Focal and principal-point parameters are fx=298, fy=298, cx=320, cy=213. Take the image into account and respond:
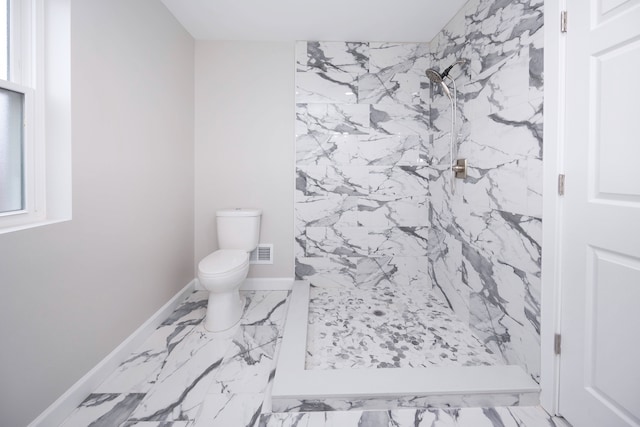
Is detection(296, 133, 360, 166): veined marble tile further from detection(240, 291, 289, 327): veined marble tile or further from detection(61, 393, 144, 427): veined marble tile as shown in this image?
detection(61, 393, 144, 427): veined marble tile

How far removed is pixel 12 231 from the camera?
3.61 feet

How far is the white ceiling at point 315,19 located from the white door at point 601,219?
127 cm

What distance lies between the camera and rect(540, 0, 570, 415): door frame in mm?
1266

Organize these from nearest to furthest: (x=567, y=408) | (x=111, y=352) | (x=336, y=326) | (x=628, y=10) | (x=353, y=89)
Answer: (x=628, y=10), (x=567, y=408), (x=111, y=352), (x=336, y=326), (x=353, y=89)

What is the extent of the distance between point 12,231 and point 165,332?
117 centimetres

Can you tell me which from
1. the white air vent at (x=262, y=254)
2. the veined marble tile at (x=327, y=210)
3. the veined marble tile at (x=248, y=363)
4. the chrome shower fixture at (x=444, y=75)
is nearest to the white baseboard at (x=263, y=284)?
the white air vent at (x=262, y=254)

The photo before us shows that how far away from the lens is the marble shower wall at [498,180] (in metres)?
1.43

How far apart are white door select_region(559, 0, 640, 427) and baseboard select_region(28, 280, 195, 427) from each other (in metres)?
2.16

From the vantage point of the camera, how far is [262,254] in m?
2.81

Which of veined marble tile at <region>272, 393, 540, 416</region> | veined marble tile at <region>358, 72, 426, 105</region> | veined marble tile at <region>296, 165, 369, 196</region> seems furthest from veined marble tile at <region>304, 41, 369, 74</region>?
veined marble tile at <region>272, 393, 540, 416</region>

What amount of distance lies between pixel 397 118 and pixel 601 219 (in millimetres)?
1850

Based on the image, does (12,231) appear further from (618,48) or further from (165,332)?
(618,48)

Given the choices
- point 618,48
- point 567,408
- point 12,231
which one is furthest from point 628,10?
point 12,231

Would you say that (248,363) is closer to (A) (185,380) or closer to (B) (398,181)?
(A) (185,380)
